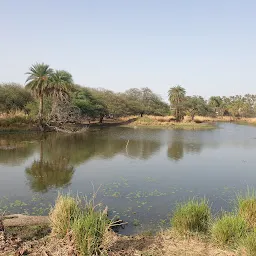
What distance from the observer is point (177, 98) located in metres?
59.2

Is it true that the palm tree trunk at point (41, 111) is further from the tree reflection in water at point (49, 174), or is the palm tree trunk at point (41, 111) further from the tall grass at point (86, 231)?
the tall grass at point (86, 231)

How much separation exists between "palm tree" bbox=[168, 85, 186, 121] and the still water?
3496 centimetres

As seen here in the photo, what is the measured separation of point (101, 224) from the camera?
4.94 metres

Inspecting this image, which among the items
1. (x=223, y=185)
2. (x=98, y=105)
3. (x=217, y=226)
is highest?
(x=98, y=105)

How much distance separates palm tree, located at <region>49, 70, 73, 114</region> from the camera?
34.4m

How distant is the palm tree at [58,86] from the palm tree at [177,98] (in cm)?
2776

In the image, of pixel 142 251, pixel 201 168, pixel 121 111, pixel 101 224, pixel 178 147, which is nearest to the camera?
pixel 101 224

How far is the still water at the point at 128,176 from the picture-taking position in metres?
9.41

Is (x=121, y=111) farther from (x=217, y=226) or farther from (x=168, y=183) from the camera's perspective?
(x=217, y=226)

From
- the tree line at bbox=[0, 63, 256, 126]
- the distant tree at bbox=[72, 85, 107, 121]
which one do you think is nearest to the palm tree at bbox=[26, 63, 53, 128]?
the tree line at bbox=[0, 63, 256, 126]

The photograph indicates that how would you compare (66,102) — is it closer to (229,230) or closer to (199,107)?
(229,230)

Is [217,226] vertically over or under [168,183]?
over

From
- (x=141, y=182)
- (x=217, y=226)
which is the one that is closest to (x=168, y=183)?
(x=141, y=182)

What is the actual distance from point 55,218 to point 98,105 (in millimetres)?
39645
